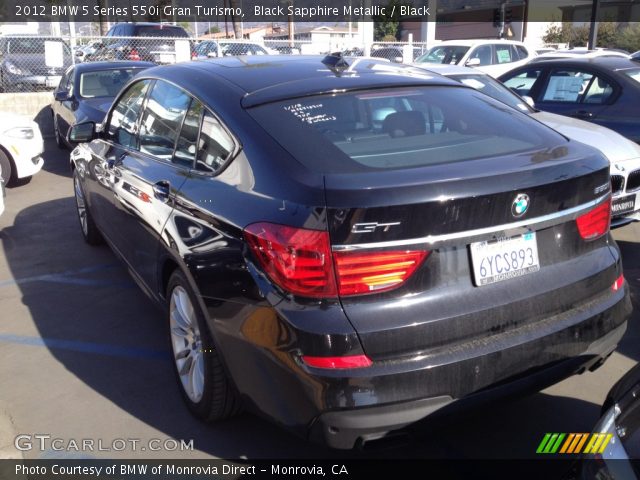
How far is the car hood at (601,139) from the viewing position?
19.3 ft

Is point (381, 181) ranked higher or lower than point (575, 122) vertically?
higher

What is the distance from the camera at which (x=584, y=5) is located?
54156 millimetres

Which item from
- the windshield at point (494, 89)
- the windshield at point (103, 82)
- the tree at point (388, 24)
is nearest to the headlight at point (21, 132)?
the windshield at point (103, 82)

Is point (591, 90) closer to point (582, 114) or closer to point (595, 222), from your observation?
point (582, 114)

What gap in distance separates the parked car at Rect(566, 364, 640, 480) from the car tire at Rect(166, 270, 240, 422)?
1575 millimetres

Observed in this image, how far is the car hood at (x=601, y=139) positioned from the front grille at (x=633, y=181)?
0.49 ft

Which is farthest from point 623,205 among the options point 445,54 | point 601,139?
point 445,54

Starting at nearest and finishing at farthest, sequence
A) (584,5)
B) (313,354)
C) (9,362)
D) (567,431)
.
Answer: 1. (313,354)
2. (567,431)
3. (9,362)
4. (584,5)

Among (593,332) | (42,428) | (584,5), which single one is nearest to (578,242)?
(593,332)

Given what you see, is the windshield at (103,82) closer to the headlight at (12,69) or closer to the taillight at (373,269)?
the headlight at (12,69)

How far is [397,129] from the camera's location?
3.48 m

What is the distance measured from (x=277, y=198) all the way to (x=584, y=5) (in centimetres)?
5877

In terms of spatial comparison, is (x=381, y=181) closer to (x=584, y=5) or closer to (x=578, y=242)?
(x=578, y=242)

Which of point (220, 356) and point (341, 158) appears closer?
point (341, 158)
